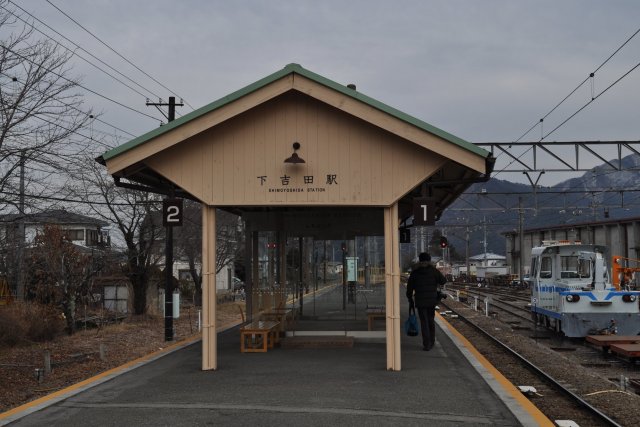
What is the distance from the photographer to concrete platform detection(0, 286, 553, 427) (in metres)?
7.52

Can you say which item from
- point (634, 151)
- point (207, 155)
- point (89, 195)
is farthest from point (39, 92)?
point (634, 151)

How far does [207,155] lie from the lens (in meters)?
10.9

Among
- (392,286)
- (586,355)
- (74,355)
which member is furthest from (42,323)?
(586,355)

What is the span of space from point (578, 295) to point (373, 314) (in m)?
5.99

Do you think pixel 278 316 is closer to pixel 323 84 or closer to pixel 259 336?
pixel 259 336

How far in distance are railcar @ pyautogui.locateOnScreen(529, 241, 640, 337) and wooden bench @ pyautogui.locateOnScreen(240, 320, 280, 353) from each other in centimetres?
795

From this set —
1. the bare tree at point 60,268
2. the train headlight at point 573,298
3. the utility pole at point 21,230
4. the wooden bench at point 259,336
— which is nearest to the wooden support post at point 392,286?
the wooden bench at point 259,336

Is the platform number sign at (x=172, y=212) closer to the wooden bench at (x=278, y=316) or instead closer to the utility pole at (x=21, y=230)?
the utility pole at (x=21, y=230)

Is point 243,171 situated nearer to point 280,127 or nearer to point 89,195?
point 280,127

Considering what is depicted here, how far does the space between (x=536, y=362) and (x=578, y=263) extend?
7.02 m

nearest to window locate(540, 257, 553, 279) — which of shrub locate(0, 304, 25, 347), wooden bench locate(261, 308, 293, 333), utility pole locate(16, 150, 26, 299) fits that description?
wooden bench locate(261, 308, 293, 333)

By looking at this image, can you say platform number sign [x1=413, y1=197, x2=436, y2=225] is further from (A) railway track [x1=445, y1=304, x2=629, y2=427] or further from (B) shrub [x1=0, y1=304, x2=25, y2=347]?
(B) shrub [x1=0, y1=304, x2=25, y2=347]

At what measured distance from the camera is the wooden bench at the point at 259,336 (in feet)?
41.8

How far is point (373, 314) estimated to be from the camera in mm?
14602
